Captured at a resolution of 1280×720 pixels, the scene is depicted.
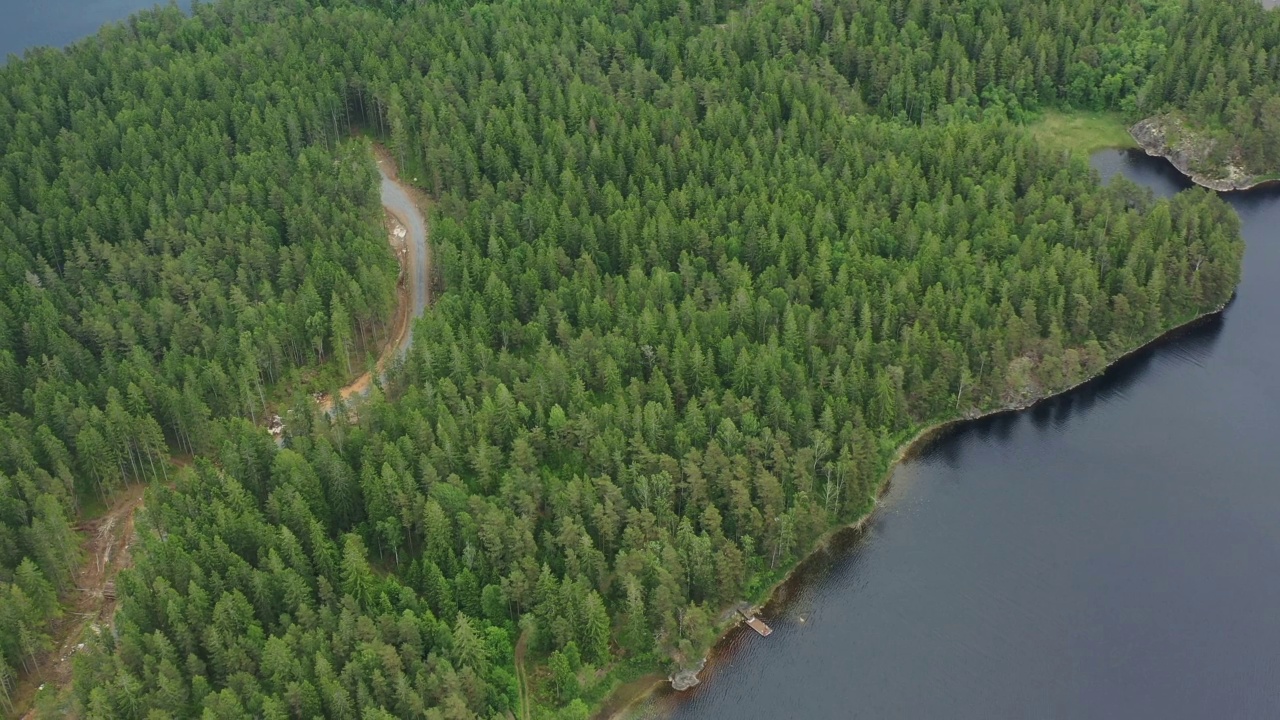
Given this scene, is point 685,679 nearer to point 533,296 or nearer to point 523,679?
point 523,679

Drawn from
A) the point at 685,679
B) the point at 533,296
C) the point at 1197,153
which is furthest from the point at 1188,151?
the point at 685,679

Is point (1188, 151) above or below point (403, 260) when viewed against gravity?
below

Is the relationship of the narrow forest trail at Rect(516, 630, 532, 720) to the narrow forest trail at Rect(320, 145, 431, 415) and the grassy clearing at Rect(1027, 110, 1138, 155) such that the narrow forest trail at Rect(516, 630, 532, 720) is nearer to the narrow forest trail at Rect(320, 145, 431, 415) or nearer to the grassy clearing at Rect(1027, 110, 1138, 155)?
the narrow forest trail at Rect(320, 145, 431, 415)

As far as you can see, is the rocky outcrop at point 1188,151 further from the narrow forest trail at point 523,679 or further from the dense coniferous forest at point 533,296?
the narrow forest trail at point 523,679

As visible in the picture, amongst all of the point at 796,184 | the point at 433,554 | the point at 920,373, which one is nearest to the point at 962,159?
the point at 796,184

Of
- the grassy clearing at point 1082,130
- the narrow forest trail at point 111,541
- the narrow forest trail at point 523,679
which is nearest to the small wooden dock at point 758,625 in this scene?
the narrow forest trail at point 523,679

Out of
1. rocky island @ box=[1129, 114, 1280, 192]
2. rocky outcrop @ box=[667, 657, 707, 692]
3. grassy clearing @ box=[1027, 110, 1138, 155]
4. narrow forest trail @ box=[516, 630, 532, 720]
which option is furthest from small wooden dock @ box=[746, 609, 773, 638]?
rocky island @ box=[1129, 114, 1280, 192]
